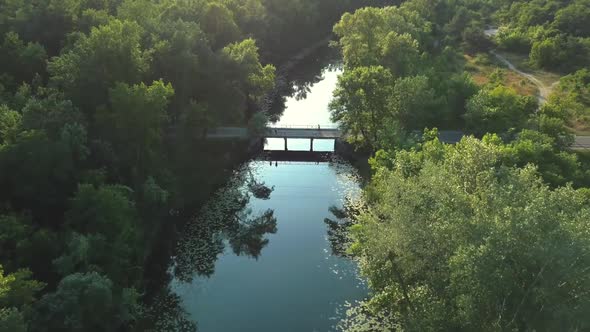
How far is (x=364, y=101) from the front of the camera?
192 feet

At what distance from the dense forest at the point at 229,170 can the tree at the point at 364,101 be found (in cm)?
24

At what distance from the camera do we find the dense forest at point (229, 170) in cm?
2412

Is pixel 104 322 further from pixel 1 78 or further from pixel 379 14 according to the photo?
pixel 379 14

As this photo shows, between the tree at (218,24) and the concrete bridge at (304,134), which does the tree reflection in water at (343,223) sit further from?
the tree at (218,24)

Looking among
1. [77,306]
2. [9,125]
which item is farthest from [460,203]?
[9,125]

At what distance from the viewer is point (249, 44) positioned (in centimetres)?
6762

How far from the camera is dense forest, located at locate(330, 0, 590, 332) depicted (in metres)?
23.0

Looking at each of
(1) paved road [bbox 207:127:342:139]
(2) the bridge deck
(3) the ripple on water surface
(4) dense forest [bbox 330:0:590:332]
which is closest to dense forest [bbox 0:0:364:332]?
(1) paved road [bbox 207:127:342:139]

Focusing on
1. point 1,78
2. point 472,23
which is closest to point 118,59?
point 1,78

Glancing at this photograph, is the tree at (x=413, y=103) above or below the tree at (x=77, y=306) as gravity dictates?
above

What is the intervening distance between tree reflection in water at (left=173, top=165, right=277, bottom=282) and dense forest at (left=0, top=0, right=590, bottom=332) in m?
2.12

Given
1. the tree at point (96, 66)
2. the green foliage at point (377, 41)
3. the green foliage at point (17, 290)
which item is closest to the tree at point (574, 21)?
the green foliage at point (377, 41)

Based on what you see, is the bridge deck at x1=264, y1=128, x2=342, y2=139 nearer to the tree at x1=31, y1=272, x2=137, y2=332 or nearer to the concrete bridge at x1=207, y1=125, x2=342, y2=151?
the concrete bridge at x1=207, y1=125, x2=342, y2=151

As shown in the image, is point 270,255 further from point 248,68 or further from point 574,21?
point 574,21
